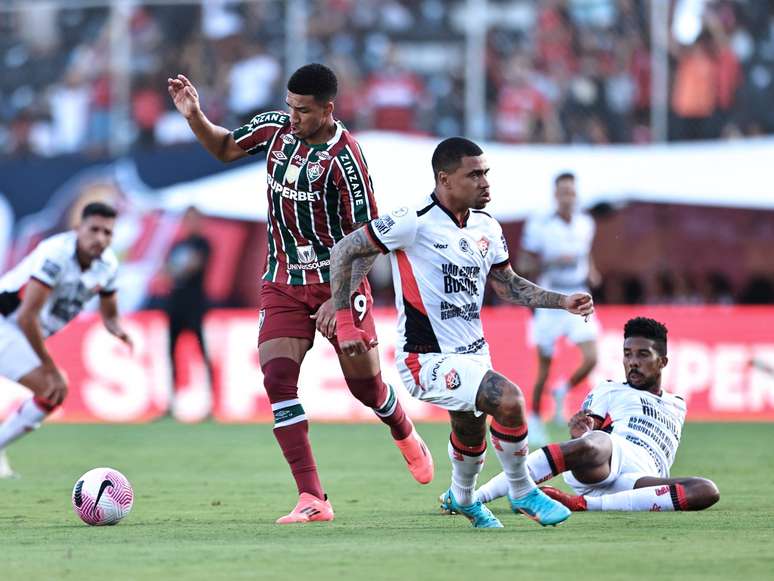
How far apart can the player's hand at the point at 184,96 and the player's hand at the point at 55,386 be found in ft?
11.0

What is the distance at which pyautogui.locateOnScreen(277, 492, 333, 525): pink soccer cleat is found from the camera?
8.18 metres

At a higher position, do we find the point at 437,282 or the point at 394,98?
the point at 394,98

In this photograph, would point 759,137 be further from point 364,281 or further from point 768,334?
point 364,281

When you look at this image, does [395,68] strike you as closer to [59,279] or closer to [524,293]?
[59,279]

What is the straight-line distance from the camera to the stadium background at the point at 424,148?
19.1m

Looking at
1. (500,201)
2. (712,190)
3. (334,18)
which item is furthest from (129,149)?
(712,190)

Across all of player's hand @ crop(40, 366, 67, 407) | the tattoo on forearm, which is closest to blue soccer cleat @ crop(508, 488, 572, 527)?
the tattoo on forearm

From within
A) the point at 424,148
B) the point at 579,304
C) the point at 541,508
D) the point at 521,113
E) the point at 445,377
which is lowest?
the point at 541,508

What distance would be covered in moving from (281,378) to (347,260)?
3.59 feet

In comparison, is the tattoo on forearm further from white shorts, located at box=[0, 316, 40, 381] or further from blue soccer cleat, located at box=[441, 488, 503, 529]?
white shorts, located at box=[0, 316, 40, 381]

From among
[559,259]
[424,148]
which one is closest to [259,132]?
[559,259]

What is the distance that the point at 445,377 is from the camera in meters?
7.55

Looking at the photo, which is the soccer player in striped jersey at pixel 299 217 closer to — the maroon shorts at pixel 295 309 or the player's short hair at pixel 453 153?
the maroon shorts at pixel 295 309

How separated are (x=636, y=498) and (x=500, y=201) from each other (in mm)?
11285
